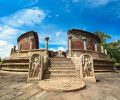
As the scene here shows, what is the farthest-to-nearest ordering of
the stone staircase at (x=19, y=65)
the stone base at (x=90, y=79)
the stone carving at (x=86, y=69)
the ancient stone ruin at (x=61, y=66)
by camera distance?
the stone staircase at (x=19, y=65) → the stone carving at (x=86, y=69) → the stone base at (x=90, y=79) → the ancient stone ruin at (x=61, y=66)

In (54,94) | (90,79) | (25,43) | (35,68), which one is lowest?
(54,94)

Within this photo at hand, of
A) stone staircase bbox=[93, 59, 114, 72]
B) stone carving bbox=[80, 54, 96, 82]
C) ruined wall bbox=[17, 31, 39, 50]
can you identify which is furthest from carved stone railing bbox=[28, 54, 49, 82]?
ruined wall bbox=[17, 31, 39, 50]

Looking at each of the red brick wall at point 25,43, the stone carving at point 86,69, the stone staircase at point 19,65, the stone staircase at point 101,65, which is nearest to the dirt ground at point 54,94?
the stone carving at point 86,69

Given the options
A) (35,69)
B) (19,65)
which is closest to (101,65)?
(35,69)

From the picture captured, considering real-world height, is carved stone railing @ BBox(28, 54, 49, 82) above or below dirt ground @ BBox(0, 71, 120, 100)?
above

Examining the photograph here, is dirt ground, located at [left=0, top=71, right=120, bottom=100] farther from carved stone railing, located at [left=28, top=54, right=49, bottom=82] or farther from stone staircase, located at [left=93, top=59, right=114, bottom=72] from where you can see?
stone staircase, located at [left=93, top=59, right=114, bottom=72]

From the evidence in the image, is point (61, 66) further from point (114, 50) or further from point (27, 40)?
point (114, 50)

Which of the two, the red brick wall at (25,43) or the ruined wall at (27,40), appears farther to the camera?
the red brick wall at (25,43)

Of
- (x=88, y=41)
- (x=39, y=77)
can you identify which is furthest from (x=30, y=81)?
(x=88, y=41)

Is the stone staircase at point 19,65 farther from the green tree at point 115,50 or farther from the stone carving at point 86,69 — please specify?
the green tree at point 115,50

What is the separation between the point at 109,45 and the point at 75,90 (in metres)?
24.8

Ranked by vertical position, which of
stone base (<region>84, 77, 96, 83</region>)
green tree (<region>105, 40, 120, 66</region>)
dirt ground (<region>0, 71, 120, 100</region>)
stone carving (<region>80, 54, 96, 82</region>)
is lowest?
dirt ground (<region>0, 71, 120, 100</region>)

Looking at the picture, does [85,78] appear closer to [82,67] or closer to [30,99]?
→ [82,67]

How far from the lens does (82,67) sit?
280 inches
